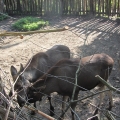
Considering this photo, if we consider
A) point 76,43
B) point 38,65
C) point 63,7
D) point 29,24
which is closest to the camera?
point 38,65

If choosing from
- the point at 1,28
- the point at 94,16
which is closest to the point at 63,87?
the point at 1,28

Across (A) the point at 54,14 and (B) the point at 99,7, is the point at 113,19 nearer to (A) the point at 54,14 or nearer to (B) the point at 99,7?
(B) the point at 99,7

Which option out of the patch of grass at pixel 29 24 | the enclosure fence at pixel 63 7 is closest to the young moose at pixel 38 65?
the patch of grass at pixel 29 24

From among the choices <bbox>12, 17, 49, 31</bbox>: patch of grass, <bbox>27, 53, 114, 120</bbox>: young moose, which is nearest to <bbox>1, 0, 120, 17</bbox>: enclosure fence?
<bbox>12, 17, 49, 31</bbox>: patch of grass

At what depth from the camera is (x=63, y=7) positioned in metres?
14.5

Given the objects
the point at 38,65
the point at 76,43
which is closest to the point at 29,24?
the point at 76,43

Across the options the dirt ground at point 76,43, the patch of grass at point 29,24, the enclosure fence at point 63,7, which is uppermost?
the enclosure fence at point 63,7

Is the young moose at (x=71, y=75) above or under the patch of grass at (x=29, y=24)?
under

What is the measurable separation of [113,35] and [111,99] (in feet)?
17.9

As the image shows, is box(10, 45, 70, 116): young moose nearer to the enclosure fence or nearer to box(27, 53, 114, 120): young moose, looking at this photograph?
box(27, 53, 114, 120): young moose

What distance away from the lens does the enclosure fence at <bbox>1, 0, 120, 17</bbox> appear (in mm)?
13281

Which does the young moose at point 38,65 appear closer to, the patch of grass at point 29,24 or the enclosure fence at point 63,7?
the patch of grass at point 29,24

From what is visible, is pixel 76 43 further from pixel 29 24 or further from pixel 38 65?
pixel 38 65

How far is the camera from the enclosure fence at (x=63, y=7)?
43.6 ft
